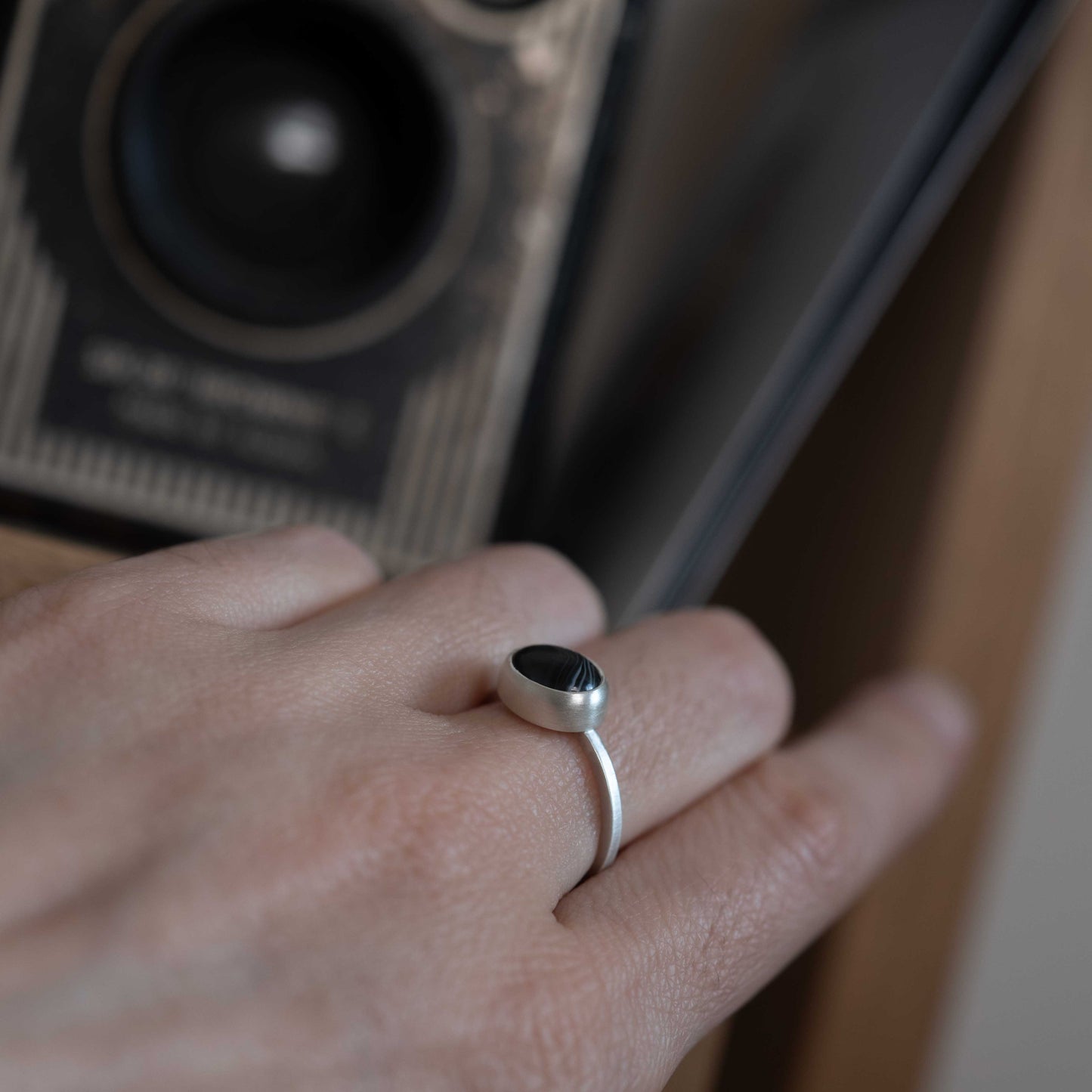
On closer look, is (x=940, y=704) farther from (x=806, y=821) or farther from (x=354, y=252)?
(x=354, y=252)

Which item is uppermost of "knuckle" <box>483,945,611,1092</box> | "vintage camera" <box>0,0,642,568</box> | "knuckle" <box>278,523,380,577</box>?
"vintage camera" <box>0,0,642,568</box>

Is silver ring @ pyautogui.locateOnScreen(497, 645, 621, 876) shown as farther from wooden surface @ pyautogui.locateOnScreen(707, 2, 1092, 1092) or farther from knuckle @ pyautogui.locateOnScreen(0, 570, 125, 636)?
wooden surface @ pyautogui.locateOnScreen(707, 2, 1092, 1092)

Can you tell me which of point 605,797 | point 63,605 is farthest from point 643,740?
point 63,605

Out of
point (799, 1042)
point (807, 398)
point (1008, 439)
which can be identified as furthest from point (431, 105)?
point (799, 1042)

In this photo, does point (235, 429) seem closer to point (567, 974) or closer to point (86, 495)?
point (86, 495)

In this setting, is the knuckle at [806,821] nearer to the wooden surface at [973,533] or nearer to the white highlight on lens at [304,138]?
the wooden surface at [973,533]

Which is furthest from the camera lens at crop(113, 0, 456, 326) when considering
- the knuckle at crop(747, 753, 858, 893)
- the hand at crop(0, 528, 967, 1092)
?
the knuckle at crop(747, 753, 858, 893)
